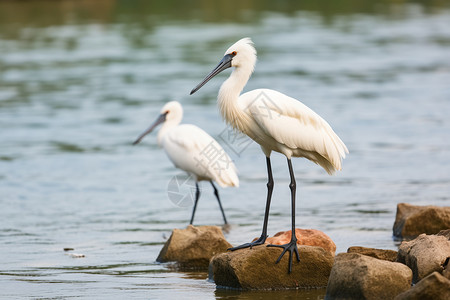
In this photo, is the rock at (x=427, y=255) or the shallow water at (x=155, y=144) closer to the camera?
the rock at (x=427, y=255)

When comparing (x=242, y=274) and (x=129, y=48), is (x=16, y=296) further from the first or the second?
(x=129, y=48)

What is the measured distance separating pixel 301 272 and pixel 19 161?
953 centimetres

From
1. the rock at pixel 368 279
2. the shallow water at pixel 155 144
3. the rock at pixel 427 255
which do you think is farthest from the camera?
the shallow water at pixel 155 144

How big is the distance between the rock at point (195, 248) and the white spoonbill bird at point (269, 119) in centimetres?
78

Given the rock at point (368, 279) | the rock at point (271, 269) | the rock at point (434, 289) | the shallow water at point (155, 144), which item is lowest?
the shallow water at point (155, 144)

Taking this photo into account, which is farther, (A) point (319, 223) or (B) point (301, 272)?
(A) point (319, 223)

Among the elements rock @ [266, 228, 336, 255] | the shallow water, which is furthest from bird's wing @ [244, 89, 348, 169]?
the shallow water

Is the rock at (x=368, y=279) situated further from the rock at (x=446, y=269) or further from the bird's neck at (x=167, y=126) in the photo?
the bird's neck at (x=167, y=126)

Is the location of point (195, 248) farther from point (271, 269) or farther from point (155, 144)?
point (155, 144)

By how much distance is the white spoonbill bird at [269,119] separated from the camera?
8.74m

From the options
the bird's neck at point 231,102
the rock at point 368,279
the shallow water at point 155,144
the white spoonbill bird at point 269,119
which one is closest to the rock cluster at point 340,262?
the rock at point 368,279

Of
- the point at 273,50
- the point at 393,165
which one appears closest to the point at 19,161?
the point at 393,165

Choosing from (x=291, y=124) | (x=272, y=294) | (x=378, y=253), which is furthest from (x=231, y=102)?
(x=378, y=253)

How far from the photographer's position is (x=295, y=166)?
1580 centimetres
